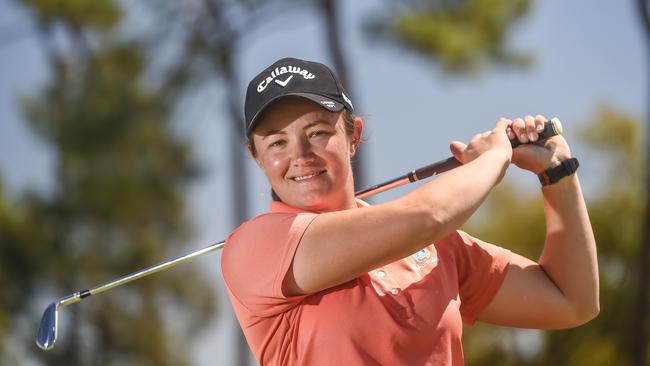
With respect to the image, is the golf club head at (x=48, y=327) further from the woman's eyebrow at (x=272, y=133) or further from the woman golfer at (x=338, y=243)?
the woman's eyebrow at (x=272, y=133)

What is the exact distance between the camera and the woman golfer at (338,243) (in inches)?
59.1

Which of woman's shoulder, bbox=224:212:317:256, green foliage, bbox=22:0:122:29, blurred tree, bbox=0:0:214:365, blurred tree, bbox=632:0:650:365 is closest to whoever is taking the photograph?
woman's shoulder, bbox=224:212:317:256

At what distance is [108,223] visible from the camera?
1093cm

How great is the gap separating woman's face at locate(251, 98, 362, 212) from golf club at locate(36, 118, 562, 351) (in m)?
0.28

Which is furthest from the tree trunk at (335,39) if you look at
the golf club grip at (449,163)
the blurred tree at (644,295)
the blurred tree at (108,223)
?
the golf club grip at (449,163)

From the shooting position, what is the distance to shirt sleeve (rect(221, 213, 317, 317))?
1.57 m

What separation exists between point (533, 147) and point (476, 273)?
0.23 m

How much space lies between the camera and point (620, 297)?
24.0ft

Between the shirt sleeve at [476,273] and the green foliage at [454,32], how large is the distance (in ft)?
24.5

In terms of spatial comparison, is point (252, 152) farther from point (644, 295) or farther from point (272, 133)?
point (644, 295)

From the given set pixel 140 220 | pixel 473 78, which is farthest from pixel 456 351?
pixel 140 220

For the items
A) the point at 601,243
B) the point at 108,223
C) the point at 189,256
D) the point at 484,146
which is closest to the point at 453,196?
the point at 484,146

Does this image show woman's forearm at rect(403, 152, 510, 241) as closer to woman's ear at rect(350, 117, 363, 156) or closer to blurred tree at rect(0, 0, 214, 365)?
woman's ear at rect(350, 117, 363, 156)

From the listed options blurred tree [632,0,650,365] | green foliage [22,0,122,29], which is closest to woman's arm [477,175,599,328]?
blurred tree [632,0,650,365]
